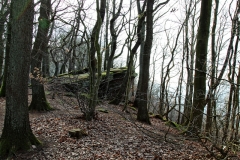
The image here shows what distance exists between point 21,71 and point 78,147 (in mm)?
2612

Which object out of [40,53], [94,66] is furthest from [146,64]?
[40,53]

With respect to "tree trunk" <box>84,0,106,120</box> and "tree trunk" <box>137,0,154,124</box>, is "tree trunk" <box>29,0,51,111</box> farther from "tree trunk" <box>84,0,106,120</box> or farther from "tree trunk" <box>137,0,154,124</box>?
"tree trunk" <box>137,0,154,124</box>

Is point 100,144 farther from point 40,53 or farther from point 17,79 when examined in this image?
point 40,53

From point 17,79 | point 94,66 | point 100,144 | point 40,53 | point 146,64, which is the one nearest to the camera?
point 17,79

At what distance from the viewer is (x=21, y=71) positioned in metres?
4.97

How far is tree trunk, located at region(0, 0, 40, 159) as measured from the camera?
4.91 m

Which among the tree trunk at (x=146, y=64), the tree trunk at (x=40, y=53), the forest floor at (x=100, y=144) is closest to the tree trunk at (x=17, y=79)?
the forest floor at (x=100, y=144)

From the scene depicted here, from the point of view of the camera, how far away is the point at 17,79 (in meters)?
4.93

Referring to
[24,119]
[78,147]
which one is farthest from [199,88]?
[24,119]

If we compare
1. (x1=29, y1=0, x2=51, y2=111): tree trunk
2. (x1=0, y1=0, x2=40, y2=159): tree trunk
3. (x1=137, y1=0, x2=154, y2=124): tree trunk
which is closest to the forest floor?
(x1=0, y1=0, x2=40, y2=159): tree trunk

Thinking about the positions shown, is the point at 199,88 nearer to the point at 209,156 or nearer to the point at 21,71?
the point at 209,156

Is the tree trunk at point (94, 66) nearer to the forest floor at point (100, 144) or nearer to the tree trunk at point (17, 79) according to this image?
the forest floor at point (100, 144)

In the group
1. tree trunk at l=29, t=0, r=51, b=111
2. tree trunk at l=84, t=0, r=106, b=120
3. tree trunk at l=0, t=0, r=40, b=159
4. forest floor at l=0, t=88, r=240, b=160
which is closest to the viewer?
tree trunk at l=0, t=0, r=40, b=159

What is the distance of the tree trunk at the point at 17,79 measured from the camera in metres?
4.91
